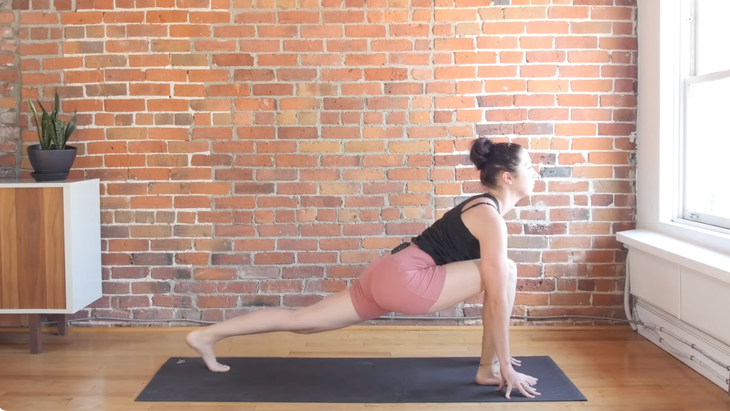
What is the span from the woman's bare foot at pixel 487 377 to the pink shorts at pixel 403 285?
425mm

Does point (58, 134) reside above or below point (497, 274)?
above

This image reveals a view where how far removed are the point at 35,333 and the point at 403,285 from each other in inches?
81.0

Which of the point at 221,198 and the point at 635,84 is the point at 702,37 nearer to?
the point at 635,84

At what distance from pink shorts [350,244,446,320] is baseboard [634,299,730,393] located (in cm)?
133

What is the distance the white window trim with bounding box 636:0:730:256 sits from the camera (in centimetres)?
362

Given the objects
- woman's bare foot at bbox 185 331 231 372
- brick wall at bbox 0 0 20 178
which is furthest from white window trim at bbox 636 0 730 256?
brick wall at bbox 0 0 20 178

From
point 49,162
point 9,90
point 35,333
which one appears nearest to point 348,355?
point 35,333

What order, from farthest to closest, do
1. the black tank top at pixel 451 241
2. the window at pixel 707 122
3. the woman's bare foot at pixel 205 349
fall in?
the window at pixel 707 122 < the woman's bare foot at pixel 205 349 < the black tank top at pixel 451 241

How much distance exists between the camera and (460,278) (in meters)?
2.87

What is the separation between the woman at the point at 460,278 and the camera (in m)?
2.81

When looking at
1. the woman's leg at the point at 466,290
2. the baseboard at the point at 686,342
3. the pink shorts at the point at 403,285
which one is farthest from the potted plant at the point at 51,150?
the baseboard at the point at 686,342

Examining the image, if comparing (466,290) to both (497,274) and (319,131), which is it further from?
(319,131)

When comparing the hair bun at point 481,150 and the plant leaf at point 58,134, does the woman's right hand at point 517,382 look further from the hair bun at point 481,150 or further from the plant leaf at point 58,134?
the plant leaf at point 58,134

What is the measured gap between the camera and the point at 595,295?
4.00 metres
